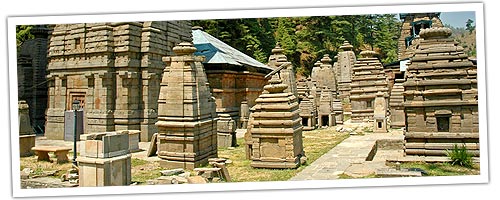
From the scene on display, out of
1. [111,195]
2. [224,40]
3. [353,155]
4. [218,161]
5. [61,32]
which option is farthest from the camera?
[224,40]

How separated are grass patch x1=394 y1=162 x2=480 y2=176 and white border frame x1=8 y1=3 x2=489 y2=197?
483mm

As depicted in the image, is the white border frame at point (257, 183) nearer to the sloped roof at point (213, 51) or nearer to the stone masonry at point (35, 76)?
the stone masonry at point (35, 76)

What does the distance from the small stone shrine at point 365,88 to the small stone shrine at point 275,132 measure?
15.3m

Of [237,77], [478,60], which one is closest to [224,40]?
[237,77]

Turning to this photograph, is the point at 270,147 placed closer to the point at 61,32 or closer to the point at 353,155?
the point at 353,155

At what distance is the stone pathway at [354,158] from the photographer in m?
10.4

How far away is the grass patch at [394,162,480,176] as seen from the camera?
978cm

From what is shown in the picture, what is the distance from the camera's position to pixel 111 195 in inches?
337

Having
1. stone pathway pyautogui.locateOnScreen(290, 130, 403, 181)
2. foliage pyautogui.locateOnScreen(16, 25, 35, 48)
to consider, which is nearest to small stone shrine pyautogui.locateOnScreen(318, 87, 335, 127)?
stone pathway pyautogui.locateOnScreen(290, 130, 403, 181)

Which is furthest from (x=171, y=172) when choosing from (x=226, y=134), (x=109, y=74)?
(x=109, y=74)

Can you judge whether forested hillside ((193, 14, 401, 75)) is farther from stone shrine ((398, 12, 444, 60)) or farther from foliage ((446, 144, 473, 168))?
foliage ((446, 144, 473, 168))

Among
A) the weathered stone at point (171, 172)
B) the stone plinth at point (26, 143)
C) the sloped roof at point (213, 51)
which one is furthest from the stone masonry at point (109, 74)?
the weathered stone at point (171, 172)

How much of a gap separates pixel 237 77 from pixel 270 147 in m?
13.7
